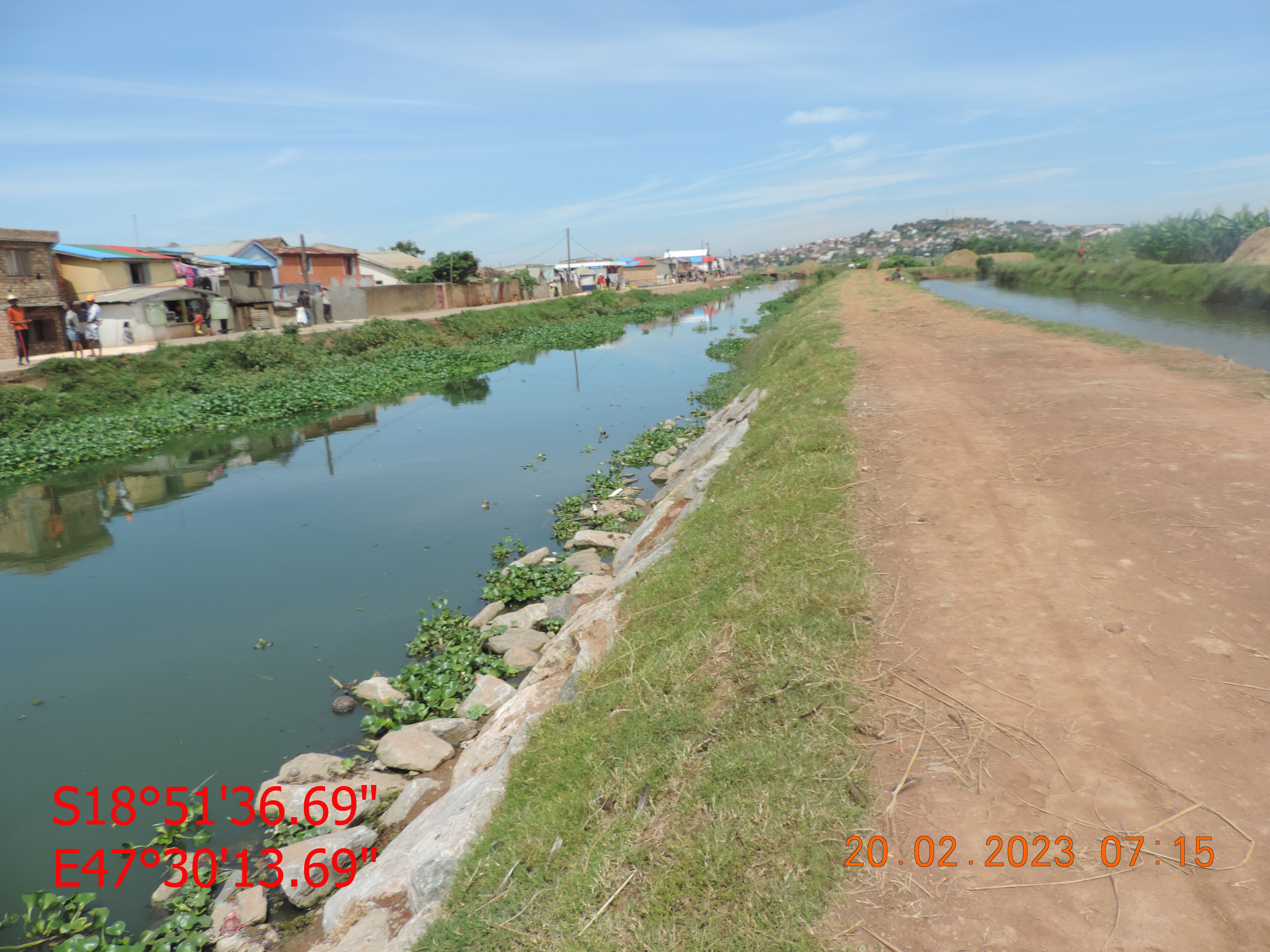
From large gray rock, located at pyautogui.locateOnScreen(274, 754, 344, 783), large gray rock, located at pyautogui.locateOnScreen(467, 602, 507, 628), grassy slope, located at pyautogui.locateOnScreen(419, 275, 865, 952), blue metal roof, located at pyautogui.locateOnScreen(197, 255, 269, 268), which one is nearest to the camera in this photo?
grassy slope, located at pyautogui.locateOnScreen(419, 275, 865, 952)

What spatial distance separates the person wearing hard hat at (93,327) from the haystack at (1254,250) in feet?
140

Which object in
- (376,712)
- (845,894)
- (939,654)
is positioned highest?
(939,654)

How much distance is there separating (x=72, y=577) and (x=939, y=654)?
1296cm

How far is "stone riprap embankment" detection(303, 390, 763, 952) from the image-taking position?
424 cm

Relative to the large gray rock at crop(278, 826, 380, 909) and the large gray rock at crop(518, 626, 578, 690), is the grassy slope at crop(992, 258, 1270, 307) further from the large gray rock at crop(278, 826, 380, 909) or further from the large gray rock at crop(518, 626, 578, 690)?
the large gray rock at crop(278, 826, 380, 909)

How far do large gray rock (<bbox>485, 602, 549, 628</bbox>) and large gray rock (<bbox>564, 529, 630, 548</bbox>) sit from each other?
7.10 feet

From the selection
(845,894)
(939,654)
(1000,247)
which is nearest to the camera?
(845,894)

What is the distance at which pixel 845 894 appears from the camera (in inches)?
115

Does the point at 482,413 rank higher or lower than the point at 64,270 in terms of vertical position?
lower

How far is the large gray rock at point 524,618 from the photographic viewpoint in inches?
351

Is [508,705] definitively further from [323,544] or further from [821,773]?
[323,544]

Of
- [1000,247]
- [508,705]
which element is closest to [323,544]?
[508,705]

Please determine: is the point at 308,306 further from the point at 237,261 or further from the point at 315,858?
the point at 315,858

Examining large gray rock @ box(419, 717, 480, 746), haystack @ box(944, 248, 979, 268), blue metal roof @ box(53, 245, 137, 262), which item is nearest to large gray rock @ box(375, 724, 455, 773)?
large gray rock @ box(419, 717, 480, 746)
